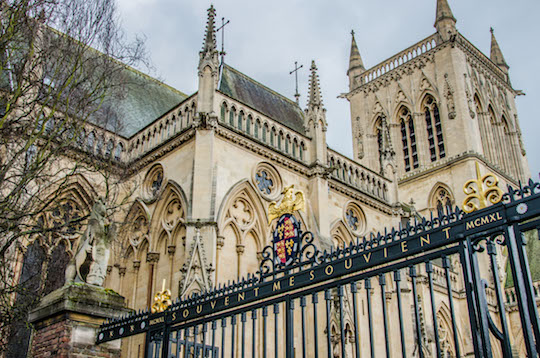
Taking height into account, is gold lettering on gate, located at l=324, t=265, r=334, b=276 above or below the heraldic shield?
below

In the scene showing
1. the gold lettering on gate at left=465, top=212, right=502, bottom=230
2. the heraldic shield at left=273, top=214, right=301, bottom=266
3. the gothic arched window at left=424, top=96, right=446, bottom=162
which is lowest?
the gold lettering on gate at left=465, top=212, right=502, bottom=230

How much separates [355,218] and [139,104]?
9.03m

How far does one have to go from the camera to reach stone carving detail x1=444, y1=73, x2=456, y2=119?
3444 centimetres

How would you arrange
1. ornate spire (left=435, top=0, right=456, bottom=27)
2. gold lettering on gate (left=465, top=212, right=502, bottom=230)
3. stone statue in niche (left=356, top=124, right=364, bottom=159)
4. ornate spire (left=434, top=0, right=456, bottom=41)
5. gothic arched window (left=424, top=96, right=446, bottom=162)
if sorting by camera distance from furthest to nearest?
stone statue in niche (left=356, top=124, right=364, bottom=159)
ornate spire (left=435, top=0, right=456, bottom=27)
ornate spire (left=434, top=0, right=456, bottom=41)
gothic arched window (left=424, top=96, right=446, bottom=162)
gold lettering on gate (left=465, top=212, right=502, bottom=230)

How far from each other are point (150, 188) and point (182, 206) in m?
2.23

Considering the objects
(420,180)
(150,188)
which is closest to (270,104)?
(150,188)

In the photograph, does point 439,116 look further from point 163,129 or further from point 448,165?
point 163,129

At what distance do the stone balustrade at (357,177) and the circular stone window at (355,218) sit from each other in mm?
707

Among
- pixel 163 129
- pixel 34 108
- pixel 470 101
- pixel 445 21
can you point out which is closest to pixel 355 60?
pixel 445 21

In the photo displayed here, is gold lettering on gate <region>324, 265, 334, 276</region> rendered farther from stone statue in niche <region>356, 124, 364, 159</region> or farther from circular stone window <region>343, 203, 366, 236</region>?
stone statue in niche <region>356, 124, 364, 159</region>

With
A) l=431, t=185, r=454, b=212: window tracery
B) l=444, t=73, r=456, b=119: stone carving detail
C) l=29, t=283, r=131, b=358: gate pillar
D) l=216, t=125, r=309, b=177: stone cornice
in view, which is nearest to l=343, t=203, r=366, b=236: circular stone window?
l=216, t=125, r=309, b=177: stone cornice

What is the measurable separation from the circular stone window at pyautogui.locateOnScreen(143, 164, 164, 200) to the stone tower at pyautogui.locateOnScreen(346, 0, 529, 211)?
58.8ft

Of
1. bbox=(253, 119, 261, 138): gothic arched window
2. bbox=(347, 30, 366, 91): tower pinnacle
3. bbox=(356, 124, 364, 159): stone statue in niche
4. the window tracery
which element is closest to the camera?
bbox=(253, 119, 261, 138): gothic arched window

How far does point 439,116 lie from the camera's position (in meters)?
35.5
